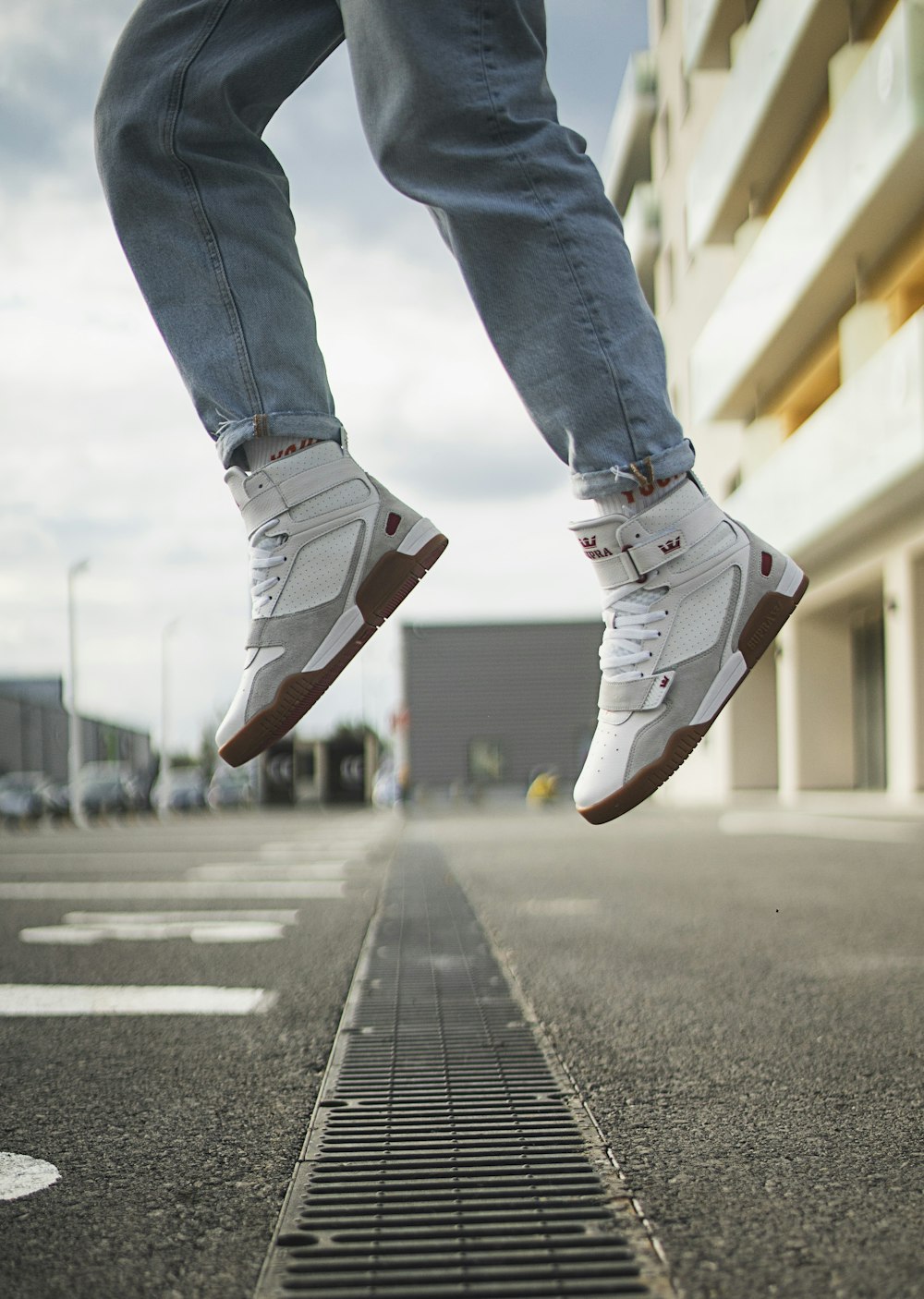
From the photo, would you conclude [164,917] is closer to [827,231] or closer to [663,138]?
[827,231]

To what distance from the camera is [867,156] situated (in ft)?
36.8

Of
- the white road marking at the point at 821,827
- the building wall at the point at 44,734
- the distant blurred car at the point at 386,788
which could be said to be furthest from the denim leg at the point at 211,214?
the building wall at the point at 44,734

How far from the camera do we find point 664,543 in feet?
5.50

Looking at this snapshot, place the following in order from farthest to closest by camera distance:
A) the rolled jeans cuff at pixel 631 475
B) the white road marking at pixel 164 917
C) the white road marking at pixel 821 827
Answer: the white road marking at pixel 821 827 → the white road marking at pixel 164 917 → the rolled jeans cuff at pixel 631 475

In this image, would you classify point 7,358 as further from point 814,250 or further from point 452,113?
point 814,250

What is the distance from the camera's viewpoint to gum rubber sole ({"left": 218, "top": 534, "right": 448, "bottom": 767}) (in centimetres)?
168

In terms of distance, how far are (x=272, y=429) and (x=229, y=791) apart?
48.4 metres

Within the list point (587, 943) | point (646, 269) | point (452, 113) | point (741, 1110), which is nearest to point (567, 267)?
point (452, 113)

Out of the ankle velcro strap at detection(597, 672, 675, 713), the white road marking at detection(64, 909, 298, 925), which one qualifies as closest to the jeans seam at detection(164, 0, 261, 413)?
the ankle velcro strap at detection(597, 672, 675, 713)

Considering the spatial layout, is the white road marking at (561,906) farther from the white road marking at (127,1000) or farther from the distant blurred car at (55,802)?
the distant blurred car at (55,802)

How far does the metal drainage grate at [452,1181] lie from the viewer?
984 millimetres

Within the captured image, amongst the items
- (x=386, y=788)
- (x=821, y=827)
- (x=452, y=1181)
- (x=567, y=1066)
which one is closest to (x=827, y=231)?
(x=821, y=827)

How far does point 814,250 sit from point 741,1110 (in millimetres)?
13151

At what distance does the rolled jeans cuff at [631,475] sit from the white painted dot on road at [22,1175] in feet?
3.43
